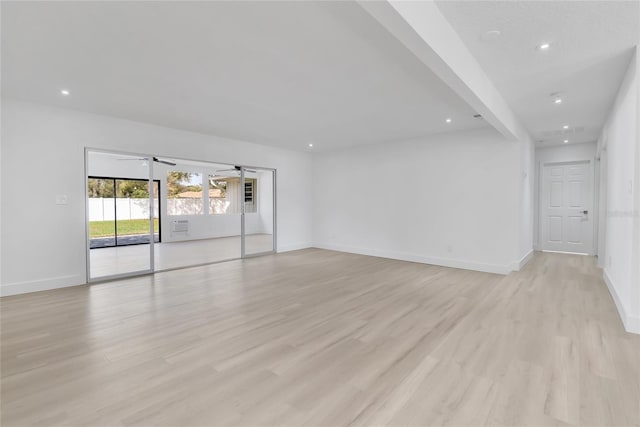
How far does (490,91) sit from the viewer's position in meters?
3.38

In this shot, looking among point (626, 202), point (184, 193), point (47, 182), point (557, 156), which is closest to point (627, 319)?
point (626, 202)

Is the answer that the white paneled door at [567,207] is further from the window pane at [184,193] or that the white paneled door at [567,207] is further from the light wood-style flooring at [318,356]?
the window pane at [184,193]

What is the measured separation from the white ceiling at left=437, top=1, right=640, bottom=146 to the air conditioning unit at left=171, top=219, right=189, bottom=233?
30.1 ft

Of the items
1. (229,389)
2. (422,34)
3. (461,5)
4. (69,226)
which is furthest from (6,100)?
(461,5)

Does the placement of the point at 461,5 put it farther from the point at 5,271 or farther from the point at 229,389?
the point at 5,271

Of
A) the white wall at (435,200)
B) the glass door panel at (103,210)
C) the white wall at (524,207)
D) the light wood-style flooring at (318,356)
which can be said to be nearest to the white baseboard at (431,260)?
the white wall at (435,200)

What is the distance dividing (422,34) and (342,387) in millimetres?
2361

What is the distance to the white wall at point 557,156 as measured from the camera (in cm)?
669

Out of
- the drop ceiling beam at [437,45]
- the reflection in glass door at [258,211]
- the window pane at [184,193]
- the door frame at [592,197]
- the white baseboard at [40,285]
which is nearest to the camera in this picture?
the drop ceiling beam at [437,45]

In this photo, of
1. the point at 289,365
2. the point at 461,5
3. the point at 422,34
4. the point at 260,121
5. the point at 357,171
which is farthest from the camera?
the point at 357,171

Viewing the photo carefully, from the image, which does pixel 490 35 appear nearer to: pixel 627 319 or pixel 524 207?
pixel 627 319

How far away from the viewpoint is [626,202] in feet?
10.3

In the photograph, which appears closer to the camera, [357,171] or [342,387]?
[342,387]

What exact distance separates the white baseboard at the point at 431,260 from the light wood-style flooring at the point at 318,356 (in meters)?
0.85
